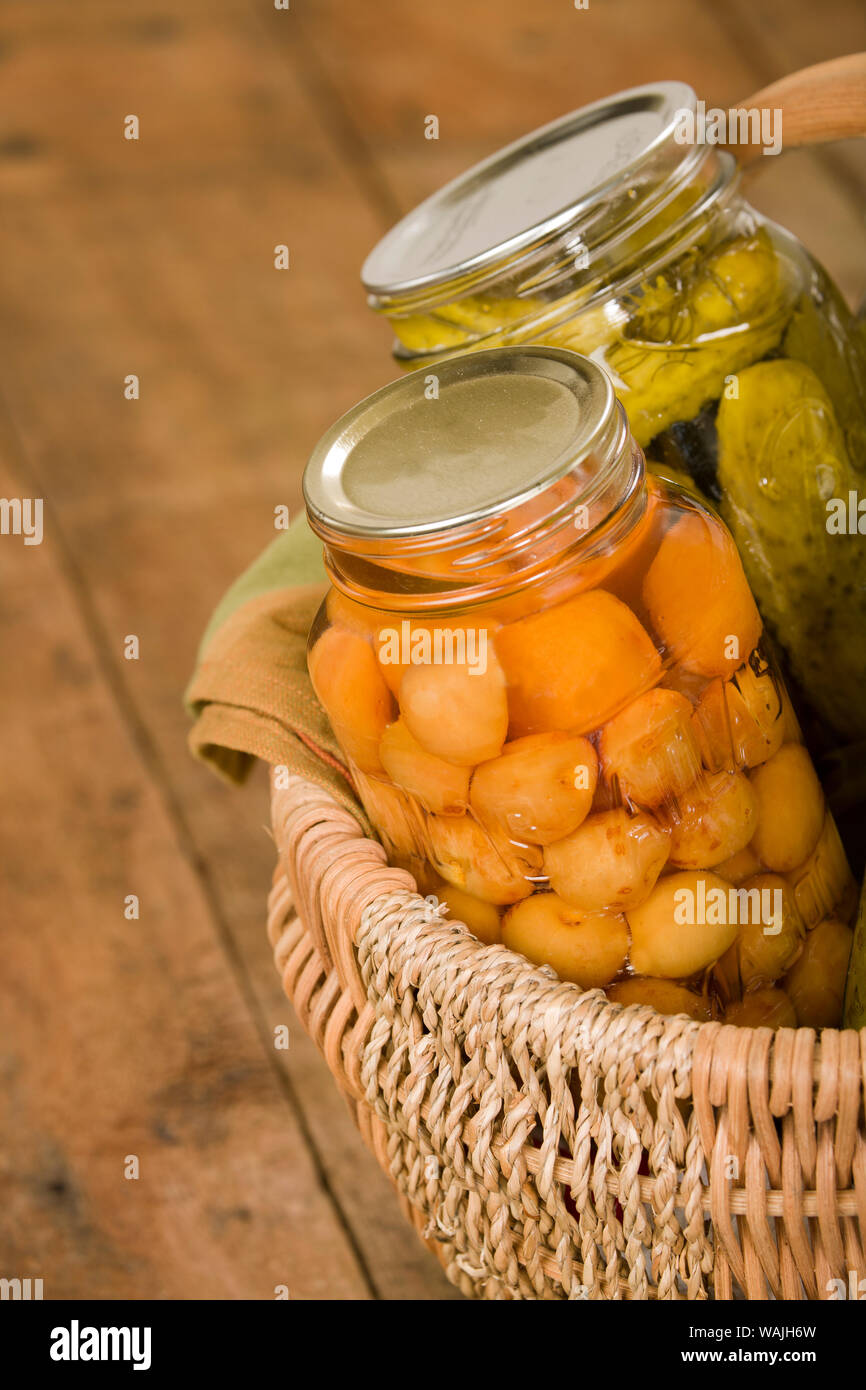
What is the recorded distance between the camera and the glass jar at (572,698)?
0.36 m

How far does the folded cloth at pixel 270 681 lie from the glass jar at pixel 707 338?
113 mm

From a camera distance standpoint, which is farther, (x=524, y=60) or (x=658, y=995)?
(x=524, y=60)

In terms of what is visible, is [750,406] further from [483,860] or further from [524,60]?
[524,60]

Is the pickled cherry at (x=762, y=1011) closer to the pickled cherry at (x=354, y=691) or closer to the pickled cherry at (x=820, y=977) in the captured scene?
the pickled cherry at (x=820, y=977)

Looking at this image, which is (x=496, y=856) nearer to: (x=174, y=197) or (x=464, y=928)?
(x=464, y=928)

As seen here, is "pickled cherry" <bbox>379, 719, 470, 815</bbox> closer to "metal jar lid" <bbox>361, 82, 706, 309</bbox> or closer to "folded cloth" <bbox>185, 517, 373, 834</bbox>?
"folded cloth" <bbox>185, 517, 373, 834</bbox>

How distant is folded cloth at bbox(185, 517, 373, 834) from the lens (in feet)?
1.52

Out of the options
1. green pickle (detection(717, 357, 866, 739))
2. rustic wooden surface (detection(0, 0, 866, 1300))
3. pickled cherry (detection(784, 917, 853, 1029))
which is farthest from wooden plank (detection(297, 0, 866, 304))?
pickled cherry (detection(784, 917, 853, 1029))

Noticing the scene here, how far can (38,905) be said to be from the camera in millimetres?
679

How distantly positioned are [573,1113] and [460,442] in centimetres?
19

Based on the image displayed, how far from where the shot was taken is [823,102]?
49 centimetres

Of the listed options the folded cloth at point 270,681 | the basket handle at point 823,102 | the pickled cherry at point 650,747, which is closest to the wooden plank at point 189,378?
the folded cloth at point 270,681

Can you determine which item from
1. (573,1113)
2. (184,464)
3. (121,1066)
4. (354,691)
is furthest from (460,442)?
(184,464)

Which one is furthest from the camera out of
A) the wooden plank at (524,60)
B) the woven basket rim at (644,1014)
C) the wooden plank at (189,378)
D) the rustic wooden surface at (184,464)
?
the wooden plank at (524,60)
